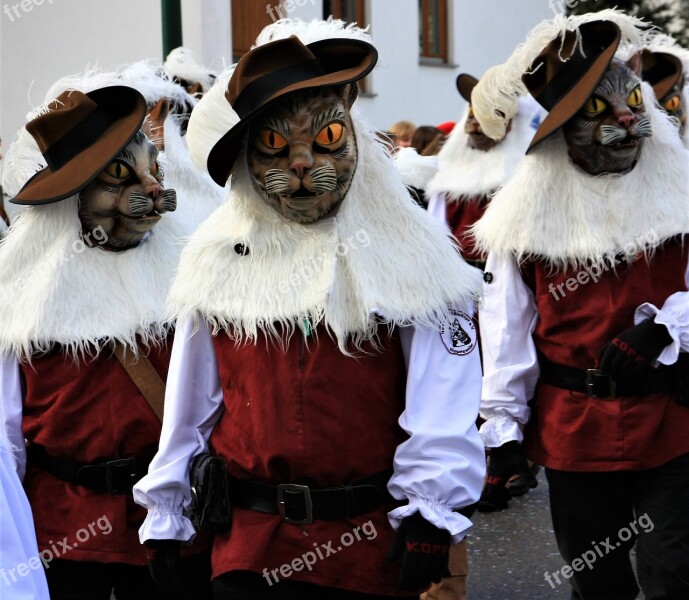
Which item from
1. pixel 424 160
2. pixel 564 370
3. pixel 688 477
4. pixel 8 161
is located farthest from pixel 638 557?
pixel 424 160

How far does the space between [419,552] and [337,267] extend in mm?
799

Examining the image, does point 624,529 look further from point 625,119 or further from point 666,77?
point 666,77

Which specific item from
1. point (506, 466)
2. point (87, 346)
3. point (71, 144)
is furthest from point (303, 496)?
point (71, 144)

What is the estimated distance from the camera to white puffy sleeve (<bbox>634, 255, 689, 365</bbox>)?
3922 mm

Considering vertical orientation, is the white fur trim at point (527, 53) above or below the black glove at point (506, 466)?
above

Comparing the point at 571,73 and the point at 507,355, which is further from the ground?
the point at 571,73

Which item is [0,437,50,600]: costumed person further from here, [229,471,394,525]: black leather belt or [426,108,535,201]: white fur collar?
[426,108,535,201]: white fur collar

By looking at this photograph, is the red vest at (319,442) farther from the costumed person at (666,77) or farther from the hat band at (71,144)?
the costumed person at (666,77)

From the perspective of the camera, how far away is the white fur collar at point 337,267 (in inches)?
126

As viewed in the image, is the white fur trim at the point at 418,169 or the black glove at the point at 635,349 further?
the white fur trim at the point at 418,169

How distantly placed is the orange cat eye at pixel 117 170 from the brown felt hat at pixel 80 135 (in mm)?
51

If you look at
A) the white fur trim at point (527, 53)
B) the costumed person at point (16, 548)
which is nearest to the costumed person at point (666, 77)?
the white fur trim at point (527, 53)

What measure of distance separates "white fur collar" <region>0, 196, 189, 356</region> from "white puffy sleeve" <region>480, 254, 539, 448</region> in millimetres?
1180

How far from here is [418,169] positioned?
334 inches
